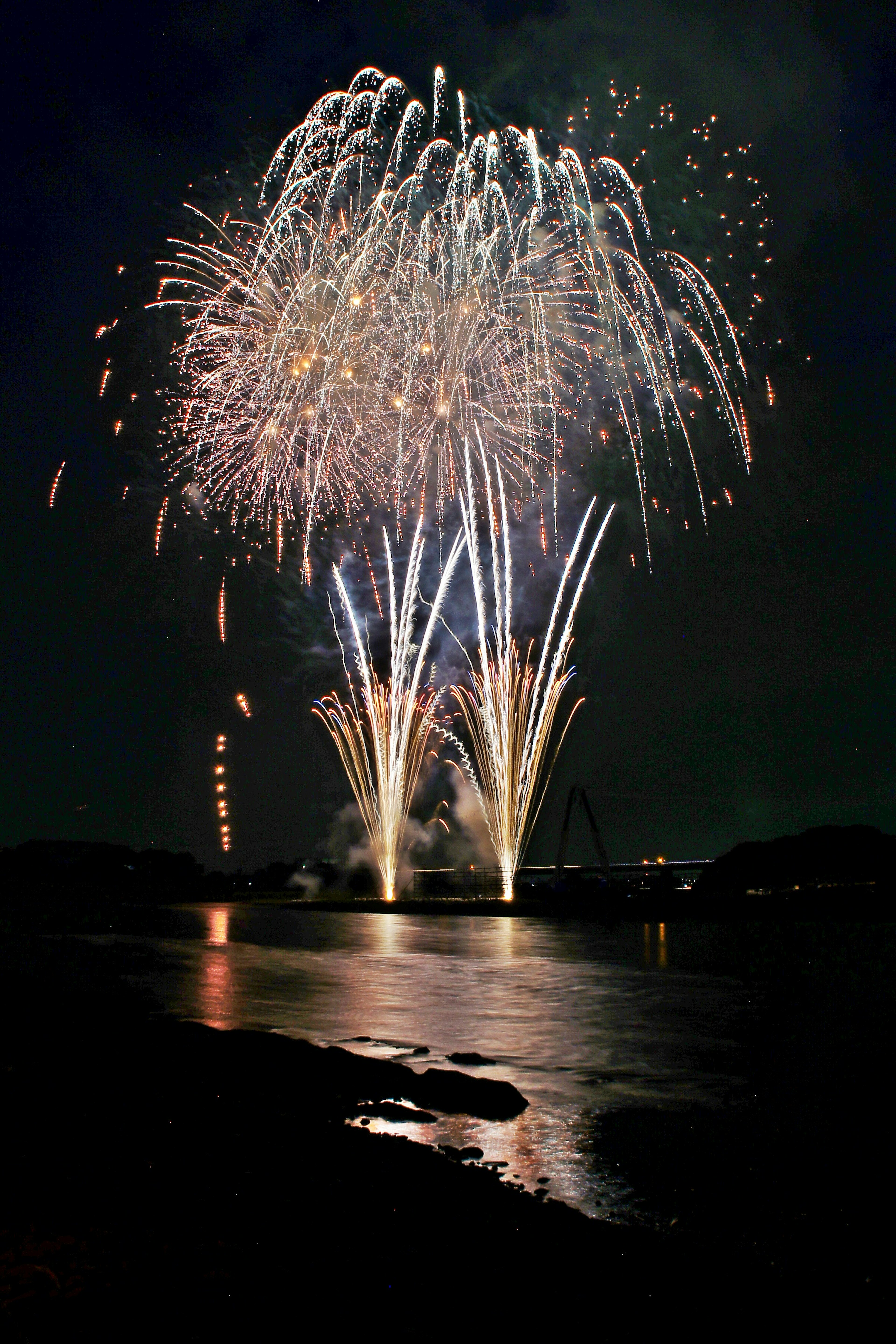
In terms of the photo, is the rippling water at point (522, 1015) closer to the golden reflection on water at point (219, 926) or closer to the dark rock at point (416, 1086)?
the dark rock at point (416, 1086)

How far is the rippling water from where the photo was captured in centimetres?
1186

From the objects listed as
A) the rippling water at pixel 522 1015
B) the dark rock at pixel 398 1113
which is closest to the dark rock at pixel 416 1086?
the dark rock at pixel 398 1113

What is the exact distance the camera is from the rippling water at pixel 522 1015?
38.9ft

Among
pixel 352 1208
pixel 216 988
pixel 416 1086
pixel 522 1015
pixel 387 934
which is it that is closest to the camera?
pixel 352 1208

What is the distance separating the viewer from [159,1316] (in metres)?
5.07

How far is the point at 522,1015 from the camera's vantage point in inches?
995

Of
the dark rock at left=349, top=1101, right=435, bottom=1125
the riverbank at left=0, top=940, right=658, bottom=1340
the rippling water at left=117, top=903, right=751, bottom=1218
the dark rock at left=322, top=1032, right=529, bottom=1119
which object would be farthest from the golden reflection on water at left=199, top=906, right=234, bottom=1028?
the riverbank at left=0, top=940, right=658, bottom=1340

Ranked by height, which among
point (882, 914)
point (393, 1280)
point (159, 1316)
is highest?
point (159, 1316)

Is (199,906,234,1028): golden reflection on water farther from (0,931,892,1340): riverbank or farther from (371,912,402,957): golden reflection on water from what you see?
(371,912,402,957): golden reflection on water

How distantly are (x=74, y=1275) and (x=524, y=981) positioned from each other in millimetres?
30240

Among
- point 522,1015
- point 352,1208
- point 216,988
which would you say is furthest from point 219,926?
point 352,1208

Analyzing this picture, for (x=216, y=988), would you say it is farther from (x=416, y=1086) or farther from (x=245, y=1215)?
(x=245, y=1215)

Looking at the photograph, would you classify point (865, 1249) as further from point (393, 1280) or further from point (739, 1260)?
point (393, 1280)

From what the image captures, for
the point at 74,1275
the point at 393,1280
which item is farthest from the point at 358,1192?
the point at 74,1275
